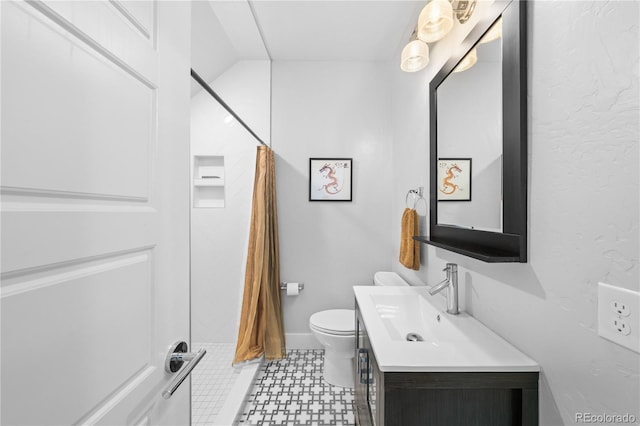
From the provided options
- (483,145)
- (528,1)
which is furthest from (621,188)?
(528,1)

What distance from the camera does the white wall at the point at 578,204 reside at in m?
0.63

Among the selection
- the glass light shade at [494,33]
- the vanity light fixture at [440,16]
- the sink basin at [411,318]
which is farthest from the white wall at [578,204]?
the vanity light fixture at [440,16]

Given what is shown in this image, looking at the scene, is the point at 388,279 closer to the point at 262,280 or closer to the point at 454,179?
the point at 262,280

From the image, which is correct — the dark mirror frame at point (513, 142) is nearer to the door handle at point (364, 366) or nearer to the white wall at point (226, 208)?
the door handle at point (364, 366)

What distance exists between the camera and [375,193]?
8.86ft

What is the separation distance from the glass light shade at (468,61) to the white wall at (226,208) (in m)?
1.28

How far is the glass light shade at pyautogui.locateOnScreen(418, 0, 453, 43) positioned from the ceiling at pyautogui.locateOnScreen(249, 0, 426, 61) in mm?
578

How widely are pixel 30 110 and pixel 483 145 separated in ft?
4.34

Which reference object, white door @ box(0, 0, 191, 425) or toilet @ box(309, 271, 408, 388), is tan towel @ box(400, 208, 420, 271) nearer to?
toilet @ box(309, 271, 408, 388)

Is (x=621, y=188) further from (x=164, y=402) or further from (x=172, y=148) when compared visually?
(x=164, y=402)

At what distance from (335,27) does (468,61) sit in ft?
4.28

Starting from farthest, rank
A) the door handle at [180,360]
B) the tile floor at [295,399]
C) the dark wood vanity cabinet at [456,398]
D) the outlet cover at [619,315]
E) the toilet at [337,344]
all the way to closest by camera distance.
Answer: the toilet at [337,344], the tile floor at [295,399], the dark wood vanity cabinet at [456,398], the door handle at [180,360], the outlet cover at [619,315]

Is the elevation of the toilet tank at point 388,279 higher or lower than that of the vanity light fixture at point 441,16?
lower

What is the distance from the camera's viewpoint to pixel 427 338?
4.35ft
